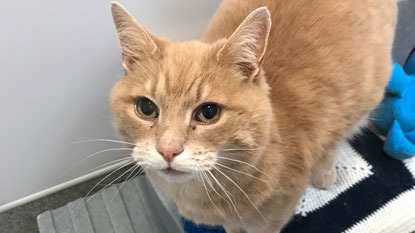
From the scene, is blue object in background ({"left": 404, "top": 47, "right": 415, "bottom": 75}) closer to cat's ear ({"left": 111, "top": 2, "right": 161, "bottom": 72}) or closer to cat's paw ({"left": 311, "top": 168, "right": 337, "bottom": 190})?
cat's paw ({"left": 311, "top": 168, "right": 337, "bottom": 190})

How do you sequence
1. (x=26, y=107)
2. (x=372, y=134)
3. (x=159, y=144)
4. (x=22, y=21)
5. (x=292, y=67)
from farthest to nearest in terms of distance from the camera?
(x=372, y=134) → (x=26, y=107) → (x=22, y=21) → (x=292, y=67) → (x=159, y=144)

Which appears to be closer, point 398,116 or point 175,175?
point 175,175

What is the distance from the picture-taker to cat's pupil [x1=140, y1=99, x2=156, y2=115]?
2.58 ft

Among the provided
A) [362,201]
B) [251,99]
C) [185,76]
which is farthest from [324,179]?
[185,76]

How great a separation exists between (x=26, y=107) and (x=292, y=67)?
911 millimetres

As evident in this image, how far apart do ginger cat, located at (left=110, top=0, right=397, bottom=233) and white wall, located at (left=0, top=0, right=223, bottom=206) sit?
11.1 inches

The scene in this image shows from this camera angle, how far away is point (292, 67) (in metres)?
0.98

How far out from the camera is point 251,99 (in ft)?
2.56

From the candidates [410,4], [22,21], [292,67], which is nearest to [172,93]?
[292,67]

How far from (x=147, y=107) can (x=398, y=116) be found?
3.21ft

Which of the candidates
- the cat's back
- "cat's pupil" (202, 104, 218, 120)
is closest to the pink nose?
"cat's pupil" (202, 104, 218, 120)

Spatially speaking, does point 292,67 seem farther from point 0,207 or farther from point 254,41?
point 0,207

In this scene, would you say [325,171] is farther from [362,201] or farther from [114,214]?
[114,214]

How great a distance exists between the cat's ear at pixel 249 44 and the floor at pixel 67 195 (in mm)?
994
